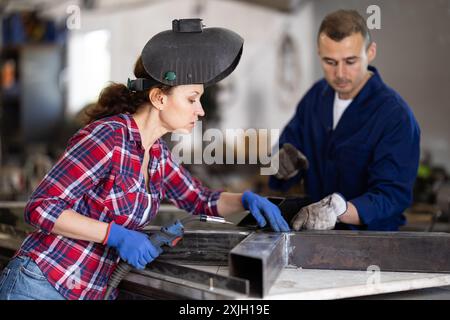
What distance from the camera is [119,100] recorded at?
1.75 m

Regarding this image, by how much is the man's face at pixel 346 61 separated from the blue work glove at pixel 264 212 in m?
0.60

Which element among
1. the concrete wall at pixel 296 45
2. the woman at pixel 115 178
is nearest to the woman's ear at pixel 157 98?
the woman at pixel 115 178

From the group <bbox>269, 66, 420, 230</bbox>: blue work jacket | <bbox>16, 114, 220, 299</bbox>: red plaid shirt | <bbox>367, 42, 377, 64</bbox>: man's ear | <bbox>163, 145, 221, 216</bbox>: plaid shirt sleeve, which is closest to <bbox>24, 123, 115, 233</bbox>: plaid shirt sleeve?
<bbox>16, 114, 220, 299</bbox>: red plaid shirt

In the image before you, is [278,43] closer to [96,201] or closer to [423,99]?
[423,99]

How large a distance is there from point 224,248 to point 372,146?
0.71 m

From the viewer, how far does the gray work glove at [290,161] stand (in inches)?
91.1

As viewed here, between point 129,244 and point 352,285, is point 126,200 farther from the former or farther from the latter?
point 352,285

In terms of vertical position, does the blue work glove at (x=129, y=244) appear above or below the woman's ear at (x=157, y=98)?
below

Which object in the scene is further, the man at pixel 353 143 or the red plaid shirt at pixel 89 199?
the man at pixel 353 143

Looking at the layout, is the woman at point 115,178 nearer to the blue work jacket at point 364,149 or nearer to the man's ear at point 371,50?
the blue work jacket at point 364,149

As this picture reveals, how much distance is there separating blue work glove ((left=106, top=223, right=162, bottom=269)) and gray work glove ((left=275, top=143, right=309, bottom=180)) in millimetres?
881

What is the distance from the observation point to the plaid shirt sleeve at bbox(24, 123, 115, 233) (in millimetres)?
1489

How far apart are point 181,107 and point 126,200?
28 cm

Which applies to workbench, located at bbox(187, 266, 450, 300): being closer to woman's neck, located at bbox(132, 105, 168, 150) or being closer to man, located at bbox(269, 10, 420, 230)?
man, located at bbox(269, 10, 420, 230)
